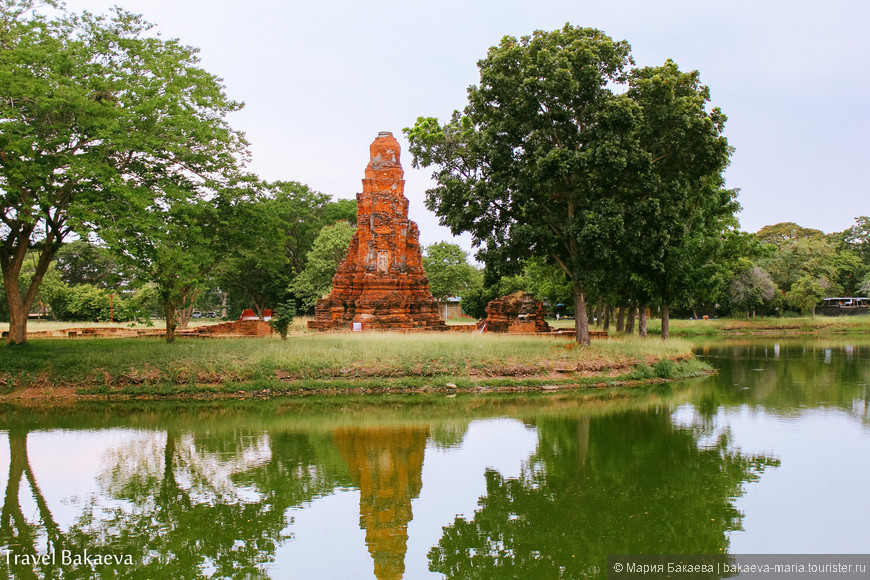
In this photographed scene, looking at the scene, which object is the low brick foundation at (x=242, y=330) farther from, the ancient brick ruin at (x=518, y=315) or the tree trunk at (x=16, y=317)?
the ancient brick ruin at (x=518, y=315)

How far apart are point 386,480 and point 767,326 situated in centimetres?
5077

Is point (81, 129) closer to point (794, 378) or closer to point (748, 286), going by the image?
point (794, 378)

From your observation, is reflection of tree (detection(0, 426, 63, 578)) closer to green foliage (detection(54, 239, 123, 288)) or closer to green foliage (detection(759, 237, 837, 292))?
green foliage (detection(54, 239, 123, 288))

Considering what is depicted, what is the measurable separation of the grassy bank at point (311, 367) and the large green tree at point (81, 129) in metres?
2.77

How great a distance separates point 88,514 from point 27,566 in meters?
1.61

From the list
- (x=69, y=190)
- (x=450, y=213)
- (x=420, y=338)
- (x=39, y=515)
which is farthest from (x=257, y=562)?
(x=450, y=213)

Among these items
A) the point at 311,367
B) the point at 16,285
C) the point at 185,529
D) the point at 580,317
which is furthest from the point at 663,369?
the point at 16,285

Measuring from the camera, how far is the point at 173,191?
2000 cm

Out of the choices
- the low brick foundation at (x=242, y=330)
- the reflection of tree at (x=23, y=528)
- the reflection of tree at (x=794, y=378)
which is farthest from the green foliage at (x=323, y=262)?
the reflection of tree at (x=23, y=528)

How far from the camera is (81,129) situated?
19.1 metres

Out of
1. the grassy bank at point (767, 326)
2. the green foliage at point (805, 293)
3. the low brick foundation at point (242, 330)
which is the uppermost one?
the green foliage at point (805, 293)

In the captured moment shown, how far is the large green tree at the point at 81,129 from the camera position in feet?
58.2

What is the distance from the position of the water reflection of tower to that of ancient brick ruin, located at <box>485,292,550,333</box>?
1851 centimetres

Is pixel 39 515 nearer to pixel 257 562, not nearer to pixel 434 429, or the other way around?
pixel 257 562
